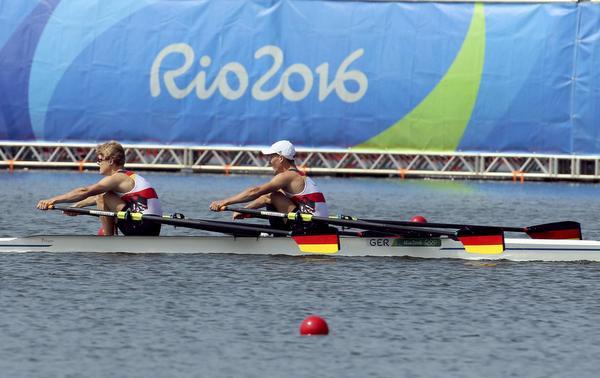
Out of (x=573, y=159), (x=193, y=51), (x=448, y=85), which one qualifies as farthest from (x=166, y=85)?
(x=573, y=159)

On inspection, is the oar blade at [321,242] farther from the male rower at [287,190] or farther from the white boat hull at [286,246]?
the male rower at [287,190]

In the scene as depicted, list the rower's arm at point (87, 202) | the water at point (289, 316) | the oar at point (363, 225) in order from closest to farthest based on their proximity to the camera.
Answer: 1. the water at point (289, 316)
2. the oar at point (363, 225)
3. the rower's arm at point (87, 202)

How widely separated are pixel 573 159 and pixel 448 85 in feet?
16.4

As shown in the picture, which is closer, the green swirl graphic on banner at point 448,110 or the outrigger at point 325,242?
the outrigger at point 325,242

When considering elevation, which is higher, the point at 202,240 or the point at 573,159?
the point at 573,159

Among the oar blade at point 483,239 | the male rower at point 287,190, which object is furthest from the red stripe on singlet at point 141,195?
the oar blade at point 483,239

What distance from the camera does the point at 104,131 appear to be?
54.3m

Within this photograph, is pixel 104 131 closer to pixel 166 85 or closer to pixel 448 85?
pixel 166 85

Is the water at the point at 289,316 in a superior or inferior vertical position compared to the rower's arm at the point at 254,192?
inferior

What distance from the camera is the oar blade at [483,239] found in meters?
25.1

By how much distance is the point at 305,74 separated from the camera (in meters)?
53.2

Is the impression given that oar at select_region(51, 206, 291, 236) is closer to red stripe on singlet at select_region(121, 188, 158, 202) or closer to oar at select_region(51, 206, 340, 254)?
oar at select_region(51, 206, 340, 254)

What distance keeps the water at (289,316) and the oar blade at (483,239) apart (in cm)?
34

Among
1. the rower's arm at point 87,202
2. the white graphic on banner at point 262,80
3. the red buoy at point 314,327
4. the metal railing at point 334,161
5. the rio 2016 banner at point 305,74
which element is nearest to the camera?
the red buoy at point 314,327
